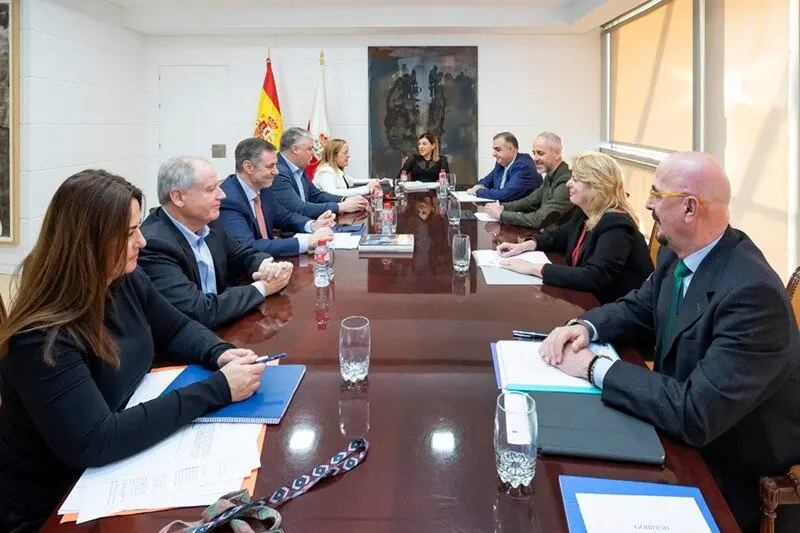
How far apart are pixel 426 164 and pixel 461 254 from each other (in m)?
3.89

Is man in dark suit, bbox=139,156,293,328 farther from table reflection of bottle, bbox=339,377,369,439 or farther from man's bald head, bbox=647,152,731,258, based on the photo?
man's bald head, bbox=647,152,731,258

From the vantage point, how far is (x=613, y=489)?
910mm

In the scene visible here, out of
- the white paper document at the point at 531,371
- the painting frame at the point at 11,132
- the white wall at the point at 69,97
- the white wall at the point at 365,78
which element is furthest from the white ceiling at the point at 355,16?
the white paper document at the point at 531,371

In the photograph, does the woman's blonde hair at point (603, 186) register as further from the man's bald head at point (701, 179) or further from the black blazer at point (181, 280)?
the black blazer at point (181, 280)

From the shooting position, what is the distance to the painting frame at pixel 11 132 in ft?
15.6

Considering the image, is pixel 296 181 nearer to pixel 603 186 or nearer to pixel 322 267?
pixel 322 267

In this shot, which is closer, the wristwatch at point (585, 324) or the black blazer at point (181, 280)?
the wristwatch at point (585, 324)

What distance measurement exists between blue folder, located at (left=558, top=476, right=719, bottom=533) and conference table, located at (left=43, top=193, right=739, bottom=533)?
0.02 m

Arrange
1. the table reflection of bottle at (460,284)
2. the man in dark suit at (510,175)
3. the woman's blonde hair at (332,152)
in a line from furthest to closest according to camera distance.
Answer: the woman's blonde hair at (332,152)
the man in dark suit at (510,175)
the table reflection of bottle at (460,284)

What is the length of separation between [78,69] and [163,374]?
5.14m

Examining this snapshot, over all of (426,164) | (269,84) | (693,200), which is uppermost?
(269,84)

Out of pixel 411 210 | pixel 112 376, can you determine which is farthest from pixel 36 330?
pixel 411 210

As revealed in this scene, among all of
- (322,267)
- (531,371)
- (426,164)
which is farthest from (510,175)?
(531,371)

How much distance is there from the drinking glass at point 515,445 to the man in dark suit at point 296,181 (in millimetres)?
2963
